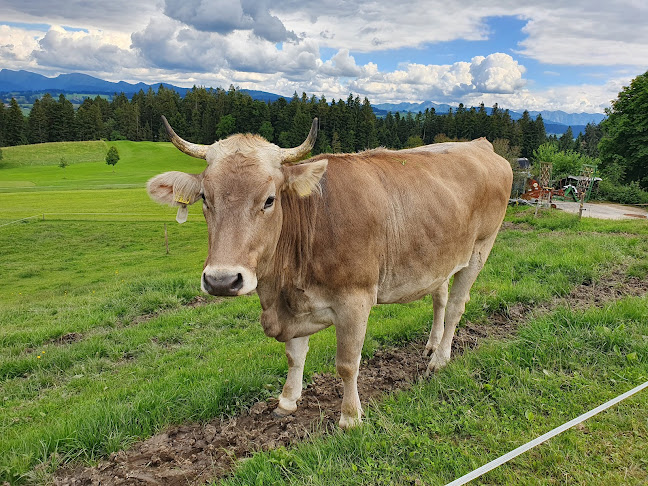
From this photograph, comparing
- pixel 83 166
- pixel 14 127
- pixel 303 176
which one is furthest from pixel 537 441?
pixel 14 127

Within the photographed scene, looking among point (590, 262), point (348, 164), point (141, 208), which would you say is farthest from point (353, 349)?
point (141, 208)

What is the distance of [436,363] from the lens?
17.1 ft

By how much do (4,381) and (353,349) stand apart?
626 cm

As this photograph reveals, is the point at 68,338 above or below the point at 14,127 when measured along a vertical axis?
above

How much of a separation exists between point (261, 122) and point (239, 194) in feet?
259

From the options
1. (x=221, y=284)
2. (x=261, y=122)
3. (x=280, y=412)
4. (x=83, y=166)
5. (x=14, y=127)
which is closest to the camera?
(x=221, y=284)

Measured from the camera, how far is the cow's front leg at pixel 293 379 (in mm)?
4645

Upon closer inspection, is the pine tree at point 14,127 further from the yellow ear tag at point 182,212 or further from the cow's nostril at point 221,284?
the cow's nostril at point 221,284

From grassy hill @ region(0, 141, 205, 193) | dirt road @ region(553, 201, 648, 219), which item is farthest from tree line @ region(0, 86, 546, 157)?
dirt road @ region(553, 201, 648, 219)

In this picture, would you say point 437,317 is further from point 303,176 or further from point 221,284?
point 221,284

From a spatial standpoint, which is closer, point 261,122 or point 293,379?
point 293,379

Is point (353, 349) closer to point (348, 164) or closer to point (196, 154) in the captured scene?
point (348, 164)

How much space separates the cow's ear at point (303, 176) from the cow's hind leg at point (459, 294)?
281 cm

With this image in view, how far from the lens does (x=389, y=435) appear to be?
12.4 ft
